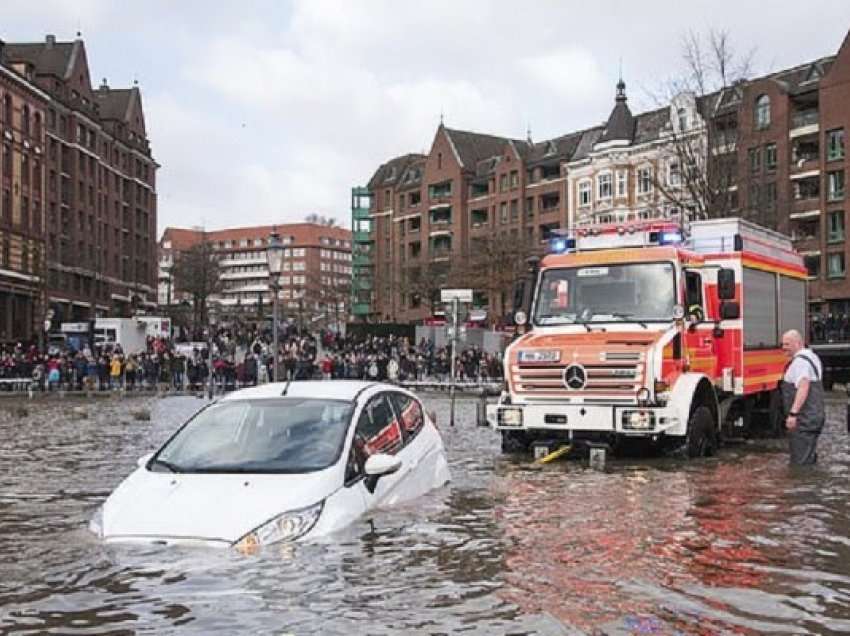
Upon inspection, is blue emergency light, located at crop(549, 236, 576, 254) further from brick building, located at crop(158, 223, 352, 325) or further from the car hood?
brick building, located at crop(158, 223, 352, 325)

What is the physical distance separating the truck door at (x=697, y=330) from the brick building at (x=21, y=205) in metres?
59.8

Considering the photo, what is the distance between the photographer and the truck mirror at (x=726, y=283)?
15.7m

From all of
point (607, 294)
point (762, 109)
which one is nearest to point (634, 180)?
point (762, 109)

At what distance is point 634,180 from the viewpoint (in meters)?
77.4

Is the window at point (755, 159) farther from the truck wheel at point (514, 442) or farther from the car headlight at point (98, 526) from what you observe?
the car headlight at point (98, 526)

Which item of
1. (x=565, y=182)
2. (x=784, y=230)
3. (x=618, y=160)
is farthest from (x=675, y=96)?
(x=565, y=182)

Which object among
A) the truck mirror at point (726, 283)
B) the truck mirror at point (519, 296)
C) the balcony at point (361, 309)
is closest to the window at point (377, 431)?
the truck mirror at point (519, 296)

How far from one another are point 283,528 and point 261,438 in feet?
4.78

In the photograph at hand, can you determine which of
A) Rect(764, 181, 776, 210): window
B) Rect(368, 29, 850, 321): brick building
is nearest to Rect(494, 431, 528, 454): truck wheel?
Rect(368, 29, 850, 321): brick building

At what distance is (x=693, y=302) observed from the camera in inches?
625

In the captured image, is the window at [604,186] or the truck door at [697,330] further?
the window at [604,186]

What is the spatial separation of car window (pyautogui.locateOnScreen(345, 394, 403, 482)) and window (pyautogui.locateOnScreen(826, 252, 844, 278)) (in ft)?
196

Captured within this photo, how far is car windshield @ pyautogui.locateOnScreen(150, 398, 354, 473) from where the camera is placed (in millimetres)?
8844

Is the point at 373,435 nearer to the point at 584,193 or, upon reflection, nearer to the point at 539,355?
the point at 539,355
